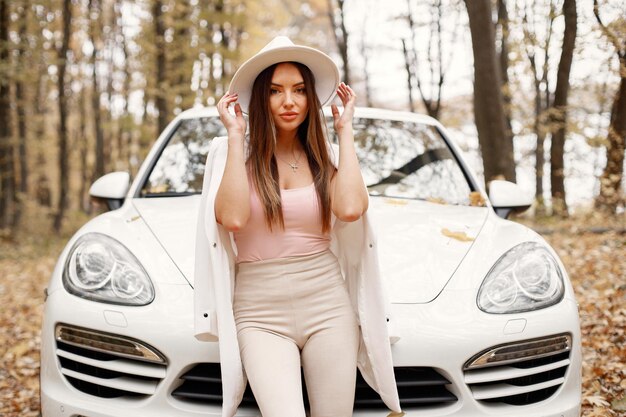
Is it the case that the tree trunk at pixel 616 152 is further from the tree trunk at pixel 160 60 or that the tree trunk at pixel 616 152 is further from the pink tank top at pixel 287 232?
the tree trunk at pixel 160 60

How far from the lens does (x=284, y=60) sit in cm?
213

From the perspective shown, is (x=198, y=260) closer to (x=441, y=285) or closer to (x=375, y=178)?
(x=441, y=285)

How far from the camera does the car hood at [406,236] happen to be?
2396mm

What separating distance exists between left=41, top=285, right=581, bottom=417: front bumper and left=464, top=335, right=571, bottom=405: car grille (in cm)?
3

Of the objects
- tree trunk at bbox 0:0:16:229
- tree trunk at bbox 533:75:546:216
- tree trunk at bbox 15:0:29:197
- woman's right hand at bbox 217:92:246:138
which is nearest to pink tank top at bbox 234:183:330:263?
woman's right hand at bbox 217:92:246:138

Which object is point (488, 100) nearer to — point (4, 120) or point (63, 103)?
point (4, 120)

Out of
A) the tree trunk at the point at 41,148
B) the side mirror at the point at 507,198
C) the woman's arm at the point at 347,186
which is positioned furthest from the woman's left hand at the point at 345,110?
the tree trunk at the point at 41,148

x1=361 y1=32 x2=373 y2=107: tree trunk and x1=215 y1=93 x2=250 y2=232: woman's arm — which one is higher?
x1=361 y1=32 x2=373 y2=107: tree trunk

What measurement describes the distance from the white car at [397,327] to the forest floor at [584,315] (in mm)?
1005

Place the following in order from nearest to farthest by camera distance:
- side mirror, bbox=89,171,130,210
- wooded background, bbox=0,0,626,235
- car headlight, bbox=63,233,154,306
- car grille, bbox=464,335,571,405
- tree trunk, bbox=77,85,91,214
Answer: car grille, bbox=464,335,571,405, car headlight, bbox=63,233,154,306, side mirror, bbox=89,171,130,210, wooded background, bbox=0,0,626,235, tree trunk, bbox=77,85,91,214

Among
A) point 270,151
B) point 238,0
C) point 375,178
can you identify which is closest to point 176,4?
point 238,0

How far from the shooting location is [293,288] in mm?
2006

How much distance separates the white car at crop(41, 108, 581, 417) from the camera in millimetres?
2082

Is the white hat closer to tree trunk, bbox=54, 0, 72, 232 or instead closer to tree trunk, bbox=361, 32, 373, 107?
tree trunk, bbox=54, 0, 72, 232
